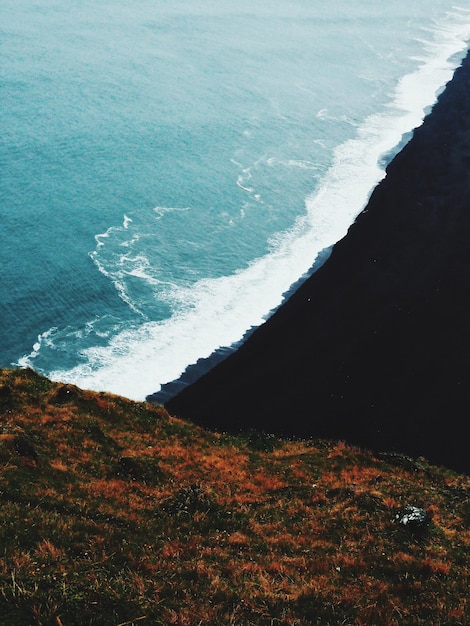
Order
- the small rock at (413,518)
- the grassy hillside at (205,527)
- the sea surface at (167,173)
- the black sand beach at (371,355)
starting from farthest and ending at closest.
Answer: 1. the sea surface at (167,173)
2. the black sand beach at (371,355)
3. the small rock at (413,518)
4. the grassy hillside at (205,527)

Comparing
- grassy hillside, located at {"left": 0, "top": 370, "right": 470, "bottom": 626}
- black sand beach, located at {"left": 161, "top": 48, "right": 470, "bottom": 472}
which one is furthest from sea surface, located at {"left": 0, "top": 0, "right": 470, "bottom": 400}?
grassy hillside, located at {"left": 0, "top": 370, "right": 470, "bottom": 626}

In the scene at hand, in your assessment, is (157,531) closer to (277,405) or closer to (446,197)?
(277,405)

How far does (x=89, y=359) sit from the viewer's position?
4466 centimetres

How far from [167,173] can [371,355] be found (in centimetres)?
4315

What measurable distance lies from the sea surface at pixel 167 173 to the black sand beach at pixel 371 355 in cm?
345

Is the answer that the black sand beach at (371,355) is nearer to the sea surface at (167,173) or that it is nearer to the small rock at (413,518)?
the sea surface at (167,173)

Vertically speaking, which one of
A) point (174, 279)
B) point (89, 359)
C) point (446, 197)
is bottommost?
point (89, 359)

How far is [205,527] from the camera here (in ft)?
63.7

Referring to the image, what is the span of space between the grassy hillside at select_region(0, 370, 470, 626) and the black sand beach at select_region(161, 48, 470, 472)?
8.08 metres

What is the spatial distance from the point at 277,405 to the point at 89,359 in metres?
14.3

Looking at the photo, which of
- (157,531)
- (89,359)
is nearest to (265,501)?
(157,531)

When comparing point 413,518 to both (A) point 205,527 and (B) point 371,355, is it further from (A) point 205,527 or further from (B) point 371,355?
(B) point 371,355

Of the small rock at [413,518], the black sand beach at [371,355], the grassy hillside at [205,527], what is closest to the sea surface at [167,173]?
the black sand beach at [371,355]

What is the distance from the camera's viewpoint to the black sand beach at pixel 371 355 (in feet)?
126
